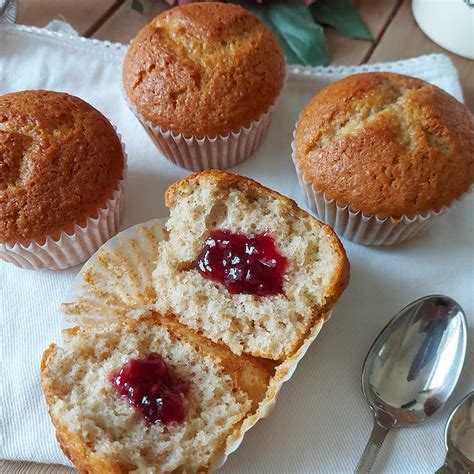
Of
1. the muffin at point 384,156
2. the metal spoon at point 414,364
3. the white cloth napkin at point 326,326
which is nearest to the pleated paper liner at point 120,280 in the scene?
the white cloth napkin at point 326,326

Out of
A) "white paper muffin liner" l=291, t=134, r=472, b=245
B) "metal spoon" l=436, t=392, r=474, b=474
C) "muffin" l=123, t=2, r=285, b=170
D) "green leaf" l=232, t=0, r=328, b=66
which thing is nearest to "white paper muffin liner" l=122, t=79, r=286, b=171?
"muffin" l=123, t=2, r=285, b=170

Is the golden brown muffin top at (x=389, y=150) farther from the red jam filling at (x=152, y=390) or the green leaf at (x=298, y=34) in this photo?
the red jam filling at (x=152, y=390)

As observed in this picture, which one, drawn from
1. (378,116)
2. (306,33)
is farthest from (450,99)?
(306,33)

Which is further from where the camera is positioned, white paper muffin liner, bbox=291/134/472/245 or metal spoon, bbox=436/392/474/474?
white paper muffin liner, bbox=291/134/472/245

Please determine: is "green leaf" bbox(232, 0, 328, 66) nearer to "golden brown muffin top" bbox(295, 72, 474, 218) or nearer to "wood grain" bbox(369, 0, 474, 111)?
"wood grain" bbox(369, 0, 474, 111)

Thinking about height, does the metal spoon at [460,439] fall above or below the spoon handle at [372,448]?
above

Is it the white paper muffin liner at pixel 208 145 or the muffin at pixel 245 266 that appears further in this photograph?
the white paper muffin liner at pixel 208 145

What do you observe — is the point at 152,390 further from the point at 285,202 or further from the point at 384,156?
the point at 384,156
